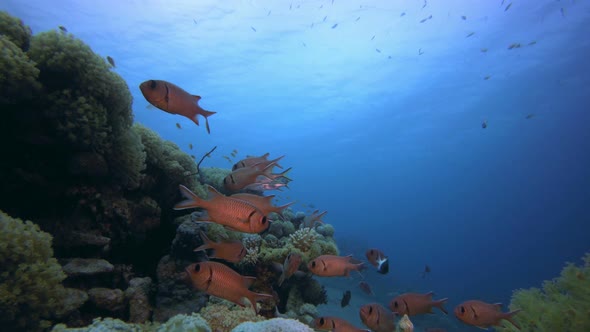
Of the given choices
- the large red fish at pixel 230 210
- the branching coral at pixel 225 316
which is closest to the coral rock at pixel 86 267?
the branching coral at pixel 225 316

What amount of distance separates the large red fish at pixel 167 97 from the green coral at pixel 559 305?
6701 millimetres

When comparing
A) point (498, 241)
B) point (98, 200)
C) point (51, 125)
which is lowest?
point (98, 200)

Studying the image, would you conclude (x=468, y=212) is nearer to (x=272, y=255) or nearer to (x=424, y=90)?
(x=424, y=90)

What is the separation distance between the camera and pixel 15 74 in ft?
11.6

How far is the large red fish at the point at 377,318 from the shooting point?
4281mm

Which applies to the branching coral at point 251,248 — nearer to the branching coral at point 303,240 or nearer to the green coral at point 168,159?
the branching coral at point 303,240

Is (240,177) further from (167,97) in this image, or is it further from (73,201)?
(73,201)

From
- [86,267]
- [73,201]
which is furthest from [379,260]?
[73,201]

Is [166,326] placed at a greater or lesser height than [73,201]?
lesser

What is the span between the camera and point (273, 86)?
4434cm

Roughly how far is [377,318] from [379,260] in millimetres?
1727

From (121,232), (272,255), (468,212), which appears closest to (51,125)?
(121,232)

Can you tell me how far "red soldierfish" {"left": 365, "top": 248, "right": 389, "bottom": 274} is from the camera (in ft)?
18.8

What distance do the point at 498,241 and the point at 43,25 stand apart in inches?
5835
